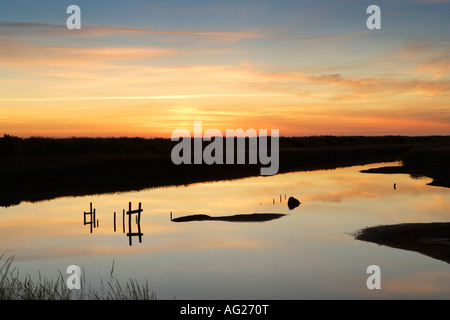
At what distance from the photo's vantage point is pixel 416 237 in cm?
2972

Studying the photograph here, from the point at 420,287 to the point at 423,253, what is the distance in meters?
5.75

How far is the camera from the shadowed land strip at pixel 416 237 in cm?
2655

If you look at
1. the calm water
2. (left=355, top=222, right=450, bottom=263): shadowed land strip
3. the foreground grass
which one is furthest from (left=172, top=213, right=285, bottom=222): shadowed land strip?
the foreground grass

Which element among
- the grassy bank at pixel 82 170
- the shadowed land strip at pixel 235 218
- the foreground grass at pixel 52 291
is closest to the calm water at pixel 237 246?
the shadowed land strip at pixel 235 218

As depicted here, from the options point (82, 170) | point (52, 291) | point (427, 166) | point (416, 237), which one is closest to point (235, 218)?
point (416, 237)

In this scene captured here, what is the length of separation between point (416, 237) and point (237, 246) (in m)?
10.7

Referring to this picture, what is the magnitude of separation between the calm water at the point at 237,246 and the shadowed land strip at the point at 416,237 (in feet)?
2.74

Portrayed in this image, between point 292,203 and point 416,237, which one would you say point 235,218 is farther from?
point 416,237

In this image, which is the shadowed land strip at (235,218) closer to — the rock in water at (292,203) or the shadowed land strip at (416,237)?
the rock in water at (292,203)

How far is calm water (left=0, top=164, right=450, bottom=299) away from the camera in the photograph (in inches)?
837

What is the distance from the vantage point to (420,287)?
818 inches

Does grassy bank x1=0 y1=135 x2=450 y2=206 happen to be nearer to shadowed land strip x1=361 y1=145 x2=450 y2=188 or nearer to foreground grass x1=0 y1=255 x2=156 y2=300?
shadowed land strip x1=361 y1=145 x2=450 y2=188
